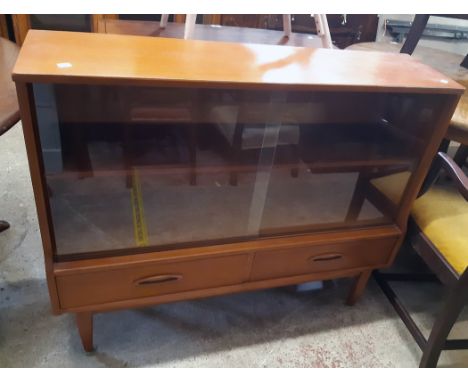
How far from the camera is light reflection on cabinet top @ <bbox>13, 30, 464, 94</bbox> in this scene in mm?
656

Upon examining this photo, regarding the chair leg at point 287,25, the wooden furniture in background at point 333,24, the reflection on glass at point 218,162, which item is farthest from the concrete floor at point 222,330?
the wooden furniture in background at point 333,24

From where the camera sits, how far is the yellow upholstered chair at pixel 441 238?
3.05 ft

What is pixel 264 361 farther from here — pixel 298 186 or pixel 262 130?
pixel 262 130

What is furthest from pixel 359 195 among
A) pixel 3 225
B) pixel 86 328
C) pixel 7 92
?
pixel 3 225

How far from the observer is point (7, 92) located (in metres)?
0.89

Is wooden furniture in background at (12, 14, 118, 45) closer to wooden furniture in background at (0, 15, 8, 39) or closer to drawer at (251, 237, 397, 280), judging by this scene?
wooden furniture in background at (0, 15, 8, 39)

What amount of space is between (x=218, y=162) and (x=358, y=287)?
0.63 meters

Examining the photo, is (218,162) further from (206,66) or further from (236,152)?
(206,66)

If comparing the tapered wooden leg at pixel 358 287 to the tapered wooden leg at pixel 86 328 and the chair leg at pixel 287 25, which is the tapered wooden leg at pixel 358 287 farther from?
the chair leg at pixel 287 25

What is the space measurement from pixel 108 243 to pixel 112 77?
43 centimetres

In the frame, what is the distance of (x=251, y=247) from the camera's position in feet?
3.20

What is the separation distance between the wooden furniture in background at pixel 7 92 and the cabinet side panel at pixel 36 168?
0.11 metres

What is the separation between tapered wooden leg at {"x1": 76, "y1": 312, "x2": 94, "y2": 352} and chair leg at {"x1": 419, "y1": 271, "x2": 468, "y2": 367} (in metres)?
0.90

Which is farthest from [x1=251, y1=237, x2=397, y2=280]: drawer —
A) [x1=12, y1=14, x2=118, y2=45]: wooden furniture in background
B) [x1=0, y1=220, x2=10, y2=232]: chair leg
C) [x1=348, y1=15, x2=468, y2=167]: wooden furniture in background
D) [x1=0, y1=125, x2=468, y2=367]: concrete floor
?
[x1=12, y1=14, x2=118, y2=45]: wooden furniture in background
